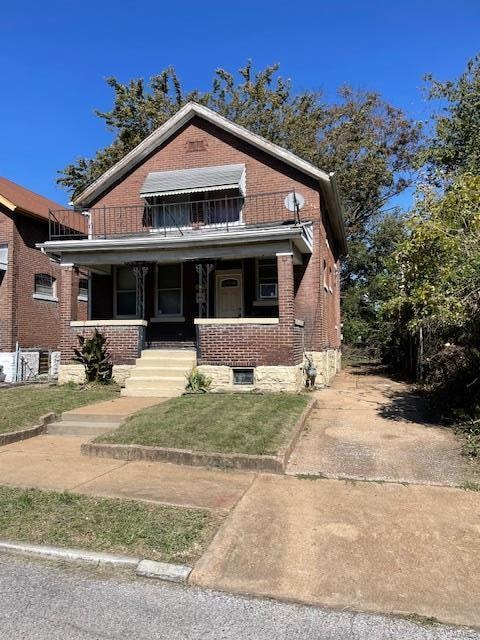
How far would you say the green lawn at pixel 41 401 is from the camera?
9219 mm

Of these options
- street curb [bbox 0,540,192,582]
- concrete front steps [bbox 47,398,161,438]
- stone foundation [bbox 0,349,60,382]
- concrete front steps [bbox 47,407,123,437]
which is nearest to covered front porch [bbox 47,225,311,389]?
concrete front steps [bbox 47,398,161,438]

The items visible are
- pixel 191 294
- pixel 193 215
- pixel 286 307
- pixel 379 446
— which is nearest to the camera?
pixel 379 446

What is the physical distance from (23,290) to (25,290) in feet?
0.37

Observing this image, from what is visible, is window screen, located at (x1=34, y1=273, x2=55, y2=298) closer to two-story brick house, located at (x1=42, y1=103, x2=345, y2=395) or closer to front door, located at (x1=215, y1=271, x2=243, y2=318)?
two-story brick house, located at (x1=42, y1=103, x2=345, y2=395)

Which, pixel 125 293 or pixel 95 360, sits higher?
pixel 125 293

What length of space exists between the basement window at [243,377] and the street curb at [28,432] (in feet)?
14.5

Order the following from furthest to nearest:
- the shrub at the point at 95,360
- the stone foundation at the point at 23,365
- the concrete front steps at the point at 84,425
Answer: the stone foundation at the point at 23,365 < the shrub at the point at 95,360 < the concrete front steps at the point at 84,425

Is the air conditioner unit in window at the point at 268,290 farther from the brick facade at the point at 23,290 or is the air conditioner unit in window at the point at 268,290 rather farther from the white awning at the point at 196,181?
the brick facade at the point at 23,290

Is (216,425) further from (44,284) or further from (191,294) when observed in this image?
(44,284)

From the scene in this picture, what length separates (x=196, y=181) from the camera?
1495cm

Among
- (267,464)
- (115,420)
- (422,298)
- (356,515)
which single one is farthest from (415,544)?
(115,420)

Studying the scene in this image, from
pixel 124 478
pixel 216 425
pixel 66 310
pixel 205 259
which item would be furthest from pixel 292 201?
pixel 124 478

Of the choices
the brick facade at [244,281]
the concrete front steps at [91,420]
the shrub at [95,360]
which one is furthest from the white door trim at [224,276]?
the concrete front steps at [91,420]

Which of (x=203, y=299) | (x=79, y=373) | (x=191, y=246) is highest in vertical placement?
(x=191, y=246)
